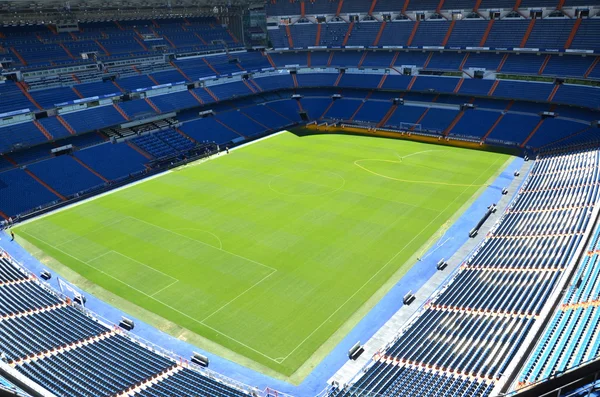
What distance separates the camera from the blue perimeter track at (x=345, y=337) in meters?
20.9

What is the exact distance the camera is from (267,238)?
110 ft

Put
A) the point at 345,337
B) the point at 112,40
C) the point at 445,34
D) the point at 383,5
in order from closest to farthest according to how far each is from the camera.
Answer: the point at 345,337
the point at 112,40
the point at 445,34
the point at 383,5

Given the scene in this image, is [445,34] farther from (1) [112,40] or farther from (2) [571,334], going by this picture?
(2) [571,334]

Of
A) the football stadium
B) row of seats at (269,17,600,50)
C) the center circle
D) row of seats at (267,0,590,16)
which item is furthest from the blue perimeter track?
row of seats at (267,0,590,16)

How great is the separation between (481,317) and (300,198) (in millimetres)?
21451

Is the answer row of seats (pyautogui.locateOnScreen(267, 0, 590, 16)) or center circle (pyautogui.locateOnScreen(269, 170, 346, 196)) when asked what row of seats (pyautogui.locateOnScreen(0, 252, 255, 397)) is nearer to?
center circle (pyautogui.locateOnScreen(269, 170, 346, 196))

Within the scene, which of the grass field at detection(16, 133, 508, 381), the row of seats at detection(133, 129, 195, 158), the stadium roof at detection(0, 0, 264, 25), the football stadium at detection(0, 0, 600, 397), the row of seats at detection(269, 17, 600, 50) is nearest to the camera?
the football stadium at detection(0, 0, 600, 397)

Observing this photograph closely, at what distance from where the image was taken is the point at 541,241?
1095 inches

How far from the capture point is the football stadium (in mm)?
20297

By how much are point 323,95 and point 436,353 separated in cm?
5515

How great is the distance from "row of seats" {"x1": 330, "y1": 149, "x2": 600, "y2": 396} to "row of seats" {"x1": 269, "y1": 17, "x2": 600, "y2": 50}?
99.9 ft

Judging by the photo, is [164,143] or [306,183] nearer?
[306,183]

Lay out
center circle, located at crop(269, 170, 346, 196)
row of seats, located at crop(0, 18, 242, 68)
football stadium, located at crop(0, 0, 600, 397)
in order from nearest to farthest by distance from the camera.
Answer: football stadium, located at crop(0, 0, 600, 397) → center circle, located at crop(269, 170, 346, 196) → row of seats, located at crop(0, 18, 242, 68)

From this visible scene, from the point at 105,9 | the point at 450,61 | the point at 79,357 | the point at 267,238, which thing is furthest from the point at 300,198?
the point at 105,9
